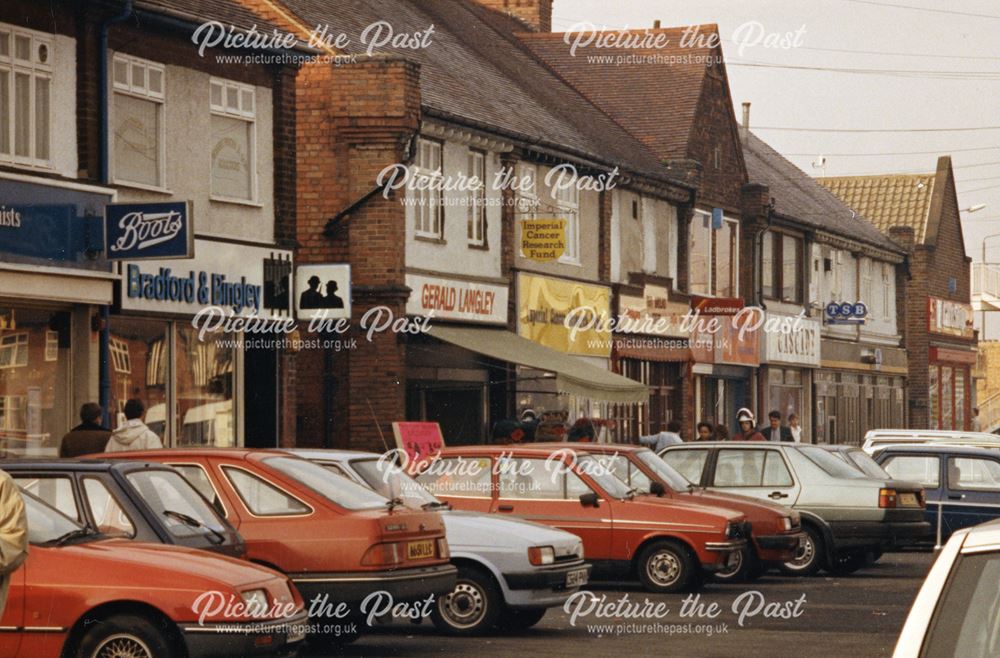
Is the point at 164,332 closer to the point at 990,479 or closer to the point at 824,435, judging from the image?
the point at 990,479

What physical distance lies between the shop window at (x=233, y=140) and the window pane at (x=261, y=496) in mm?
11317

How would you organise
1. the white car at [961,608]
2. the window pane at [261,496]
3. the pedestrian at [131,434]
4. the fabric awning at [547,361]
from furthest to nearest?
1. the fabric awning at [547,361]
2. the pedestrian at [131,434]
3. the window pane at [261,496]
4. the white car at [961,608]

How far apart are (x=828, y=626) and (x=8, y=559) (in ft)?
30.9

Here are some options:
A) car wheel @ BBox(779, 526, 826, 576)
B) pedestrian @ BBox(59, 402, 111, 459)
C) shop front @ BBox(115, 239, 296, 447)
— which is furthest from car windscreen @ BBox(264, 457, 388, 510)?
car wheel @ BBox(779, 526, 826, 576)

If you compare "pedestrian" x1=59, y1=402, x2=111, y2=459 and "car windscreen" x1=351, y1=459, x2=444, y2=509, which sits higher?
"pedestrian" x1=59, y1=402, x2=111, y2=459

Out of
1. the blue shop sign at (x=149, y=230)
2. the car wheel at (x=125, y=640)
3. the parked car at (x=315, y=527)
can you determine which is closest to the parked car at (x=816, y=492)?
the blue shop sign at (x=149, y=230)

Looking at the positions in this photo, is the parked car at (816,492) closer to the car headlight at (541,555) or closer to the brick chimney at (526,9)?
the car headlight at (541,555)

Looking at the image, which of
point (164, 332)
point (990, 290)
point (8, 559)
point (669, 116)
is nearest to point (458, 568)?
point (8, 559)

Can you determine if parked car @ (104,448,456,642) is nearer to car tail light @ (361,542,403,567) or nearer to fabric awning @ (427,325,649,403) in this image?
car tail light @ (361,542,403,567)

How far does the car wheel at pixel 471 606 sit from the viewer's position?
15094 mm

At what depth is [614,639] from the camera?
15.2m

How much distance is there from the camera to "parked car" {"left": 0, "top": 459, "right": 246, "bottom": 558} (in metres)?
11.7

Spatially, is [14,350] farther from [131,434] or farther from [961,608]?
[961,608]

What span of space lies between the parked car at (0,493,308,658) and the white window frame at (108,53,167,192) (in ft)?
38.4
